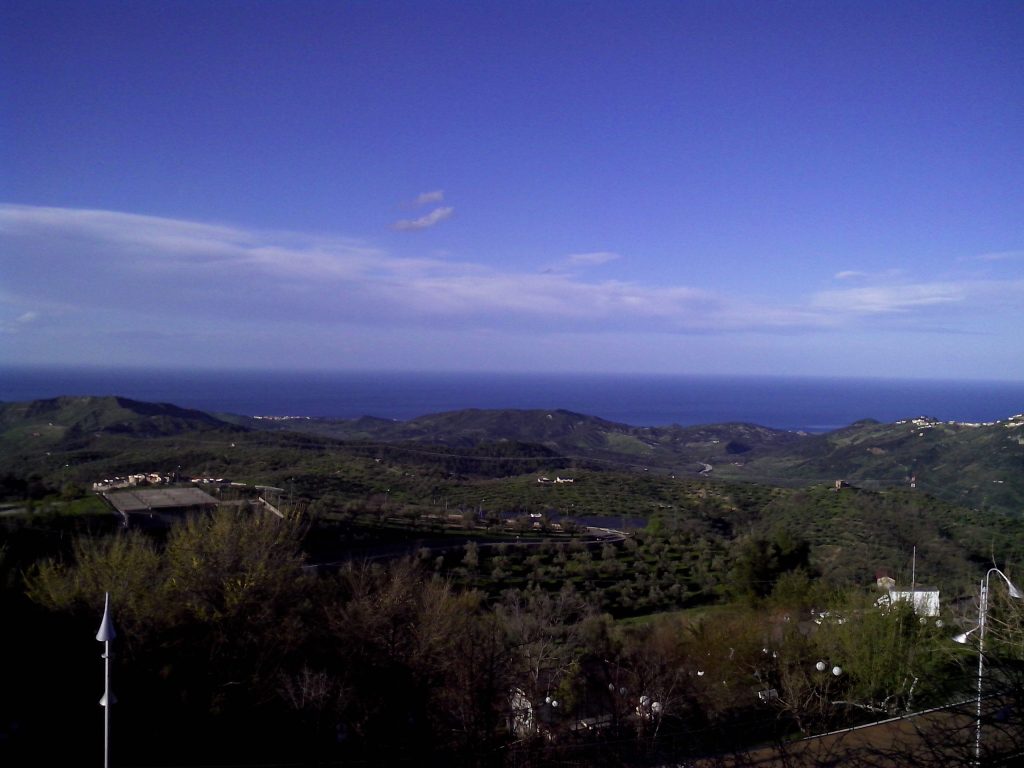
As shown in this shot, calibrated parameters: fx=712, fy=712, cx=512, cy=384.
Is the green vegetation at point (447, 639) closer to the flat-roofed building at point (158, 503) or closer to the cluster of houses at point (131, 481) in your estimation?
the flat-roofed building at point (158, 503)

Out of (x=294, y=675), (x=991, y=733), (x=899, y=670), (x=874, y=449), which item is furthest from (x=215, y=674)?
(x=874, y=449)

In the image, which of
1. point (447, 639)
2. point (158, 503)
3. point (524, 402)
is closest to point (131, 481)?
point (158, 503)

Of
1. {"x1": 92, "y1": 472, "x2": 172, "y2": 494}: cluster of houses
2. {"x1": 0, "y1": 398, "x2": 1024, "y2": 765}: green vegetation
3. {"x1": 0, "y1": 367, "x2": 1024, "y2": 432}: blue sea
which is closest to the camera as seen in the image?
{"x1": 0, "y1": 398, "x2": 1024, "y2": 765}: green vegetation

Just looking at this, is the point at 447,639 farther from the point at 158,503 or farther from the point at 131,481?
the point at 131,481

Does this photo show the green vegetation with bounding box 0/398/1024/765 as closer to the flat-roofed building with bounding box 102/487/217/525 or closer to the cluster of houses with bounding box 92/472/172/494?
the flat-roofed building with bounding box 102/487/217/525

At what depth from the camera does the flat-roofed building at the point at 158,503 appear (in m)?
17.5

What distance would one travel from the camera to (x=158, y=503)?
19.3m

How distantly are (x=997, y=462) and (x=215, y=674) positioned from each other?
30561 mm

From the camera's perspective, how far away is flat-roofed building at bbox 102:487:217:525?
17.5 meters

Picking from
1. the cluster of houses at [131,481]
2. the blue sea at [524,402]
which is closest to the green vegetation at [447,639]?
the cluster of houses at [131,481]

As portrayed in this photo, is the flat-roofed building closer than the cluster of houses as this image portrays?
Yes

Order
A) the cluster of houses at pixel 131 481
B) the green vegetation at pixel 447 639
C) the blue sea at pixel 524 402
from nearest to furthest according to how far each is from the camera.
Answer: the green vegetation at pixel 447 639
the cluster of houses at pixel 131 481
the blue sea at pixel 524 402

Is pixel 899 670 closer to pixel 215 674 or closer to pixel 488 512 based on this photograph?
pixel 215 674

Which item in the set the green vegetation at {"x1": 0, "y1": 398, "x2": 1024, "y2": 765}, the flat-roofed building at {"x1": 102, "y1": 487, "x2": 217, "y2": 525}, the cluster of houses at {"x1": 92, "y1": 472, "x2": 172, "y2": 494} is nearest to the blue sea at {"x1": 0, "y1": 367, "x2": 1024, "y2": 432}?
the cluster of houses at {"x1": 92, "y1": 472, "x2": 172, "y2": 494}
